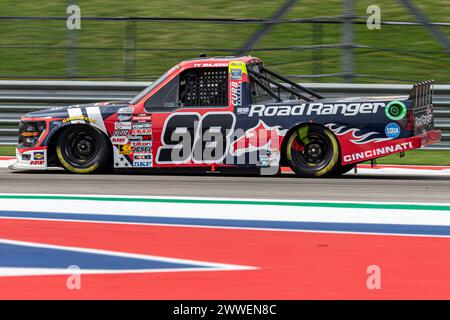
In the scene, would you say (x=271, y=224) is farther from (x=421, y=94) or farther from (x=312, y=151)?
(x=421, y=94)

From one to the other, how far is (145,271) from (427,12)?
14856mm

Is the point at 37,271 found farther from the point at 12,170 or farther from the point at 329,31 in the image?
the point at 329,31

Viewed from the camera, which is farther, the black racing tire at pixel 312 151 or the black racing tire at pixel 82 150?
the black racing tire at pixel 82 150

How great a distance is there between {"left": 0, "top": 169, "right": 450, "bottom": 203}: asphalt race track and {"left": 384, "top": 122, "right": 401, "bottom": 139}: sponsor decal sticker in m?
0.57

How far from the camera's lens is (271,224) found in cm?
884

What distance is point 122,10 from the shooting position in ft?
70.5

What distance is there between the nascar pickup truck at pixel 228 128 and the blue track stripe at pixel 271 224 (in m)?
3.05

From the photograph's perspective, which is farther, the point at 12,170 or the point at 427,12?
the point at 427,12

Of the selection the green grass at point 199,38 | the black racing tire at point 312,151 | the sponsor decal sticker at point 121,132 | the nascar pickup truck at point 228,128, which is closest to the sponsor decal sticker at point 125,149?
the nascar pickup truck at point 228,128

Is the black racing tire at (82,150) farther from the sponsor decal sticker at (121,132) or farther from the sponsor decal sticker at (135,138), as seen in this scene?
the sponsor decal sticker at (135,138)

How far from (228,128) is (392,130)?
6.43 ft

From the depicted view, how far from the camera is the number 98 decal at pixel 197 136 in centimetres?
1218
